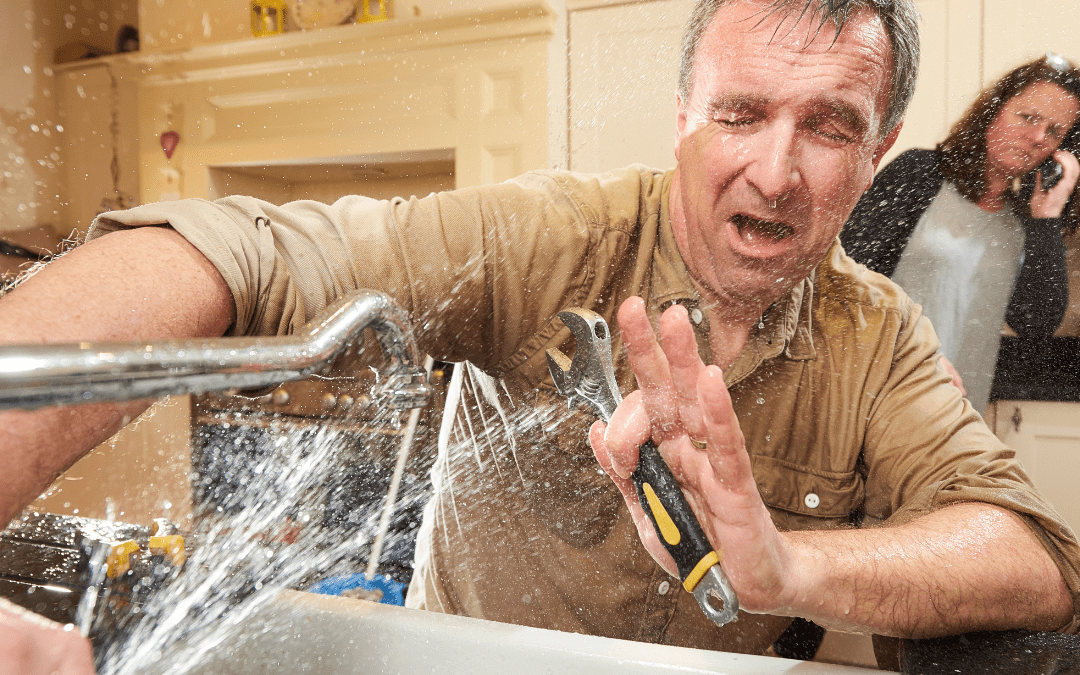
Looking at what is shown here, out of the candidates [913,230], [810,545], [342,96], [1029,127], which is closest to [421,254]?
[342,96]

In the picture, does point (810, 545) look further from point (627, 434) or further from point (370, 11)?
point (370, 11)

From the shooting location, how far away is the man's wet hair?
1.50ft

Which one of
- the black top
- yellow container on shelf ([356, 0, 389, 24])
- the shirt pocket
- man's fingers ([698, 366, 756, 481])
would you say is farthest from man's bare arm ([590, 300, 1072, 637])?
yellow container on shelf ([356, 0, 389, 24])

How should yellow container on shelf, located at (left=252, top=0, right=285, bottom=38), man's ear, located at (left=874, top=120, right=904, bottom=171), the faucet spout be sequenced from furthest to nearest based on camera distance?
yellow container on shelf, located at (left=252, top=0, right=285, bottom=38) → man's ear, located at (left=874, top=120, right=904, bottom=171) → the faucet spout

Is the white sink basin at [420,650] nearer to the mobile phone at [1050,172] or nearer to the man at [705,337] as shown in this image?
the man at [705,337]

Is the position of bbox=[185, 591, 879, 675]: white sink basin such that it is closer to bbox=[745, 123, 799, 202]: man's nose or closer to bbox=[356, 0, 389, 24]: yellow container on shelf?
bbox=[745, 123, 799, 202]: man's nose

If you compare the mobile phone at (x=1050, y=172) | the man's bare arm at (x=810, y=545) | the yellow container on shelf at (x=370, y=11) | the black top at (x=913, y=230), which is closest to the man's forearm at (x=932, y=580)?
the man's bare arm at (x=810, y=545)

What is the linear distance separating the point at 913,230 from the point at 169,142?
0.74 meters

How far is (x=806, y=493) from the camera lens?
23.5 inches

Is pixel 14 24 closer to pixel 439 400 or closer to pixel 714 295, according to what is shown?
pixel 439 400

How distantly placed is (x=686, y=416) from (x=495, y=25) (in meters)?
0.46

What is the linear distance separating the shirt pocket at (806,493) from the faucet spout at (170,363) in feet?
1.38

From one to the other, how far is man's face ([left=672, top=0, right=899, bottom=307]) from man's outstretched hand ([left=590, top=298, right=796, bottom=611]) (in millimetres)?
186

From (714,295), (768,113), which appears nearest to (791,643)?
(714,295)
